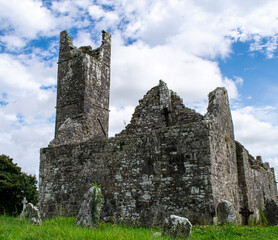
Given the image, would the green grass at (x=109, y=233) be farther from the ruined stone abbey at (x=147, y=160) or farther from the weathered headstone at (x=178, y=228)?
the ruined stone abbey at (x=147, y=160)

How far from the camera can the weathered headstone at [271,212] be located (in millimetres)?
13669

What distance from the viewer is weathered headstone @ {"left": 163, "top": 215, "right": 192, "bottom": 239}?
7258mm

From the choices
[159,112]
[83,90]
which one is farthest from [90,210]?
[83,90]

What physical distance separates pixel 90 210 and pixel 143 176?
252 centimetres

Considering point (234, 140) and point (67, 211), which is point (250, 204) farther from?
point (67, 211)

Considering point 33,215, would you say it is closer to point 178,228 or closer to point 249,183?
point 178,228

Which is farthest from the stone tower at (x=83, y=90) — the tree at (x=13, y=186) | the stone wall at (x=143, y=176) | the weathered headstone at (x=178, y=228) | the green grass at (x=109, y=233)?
the tree at (x=13, y=186)

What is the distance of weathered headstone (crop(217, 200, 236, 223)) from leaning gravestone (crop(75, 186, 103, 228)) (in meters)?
3.52

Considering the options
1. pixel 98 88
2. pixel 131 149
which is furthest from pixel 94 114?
pixel 131 149

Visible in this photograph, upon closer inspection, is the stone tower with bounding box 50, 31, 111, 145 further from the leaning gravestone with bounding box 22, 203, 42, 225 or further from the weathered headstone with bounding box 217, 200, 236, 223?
the weathered headstone with bounding box 217, 200, 236, 223

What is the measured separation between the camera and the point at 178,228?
24.0 ft

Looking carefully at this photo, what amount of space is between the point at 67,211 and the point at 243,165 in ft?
24.2

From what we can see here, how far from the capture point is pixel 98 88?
1655 centimetres

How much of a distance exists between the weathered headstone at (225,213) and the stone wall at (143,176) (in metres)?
0.20
